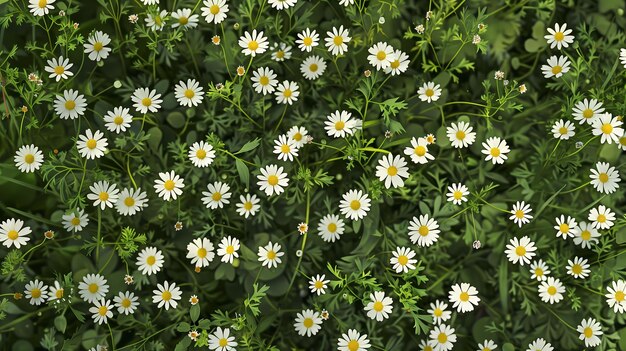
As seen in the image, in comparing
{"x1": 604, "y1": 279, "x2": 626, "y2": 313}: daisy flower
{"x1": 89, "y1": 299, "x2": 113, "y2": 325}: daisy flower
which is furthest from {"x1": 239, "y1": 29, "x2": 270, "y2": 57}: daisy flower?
{"x1": 604, "y1": 279, "x2": 626, "y2": 313}: daisy flower

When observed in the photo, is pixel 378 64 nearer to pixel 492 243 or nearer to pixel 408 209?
pixel 408 209

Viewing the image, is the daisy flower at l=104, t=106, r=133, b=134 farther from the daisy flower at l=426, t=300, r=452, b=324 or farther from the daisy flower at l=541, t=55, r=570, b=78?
the daisy flower at l=541, t=55, r=570, b=78

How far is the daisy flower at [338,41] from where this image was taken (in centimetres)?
197

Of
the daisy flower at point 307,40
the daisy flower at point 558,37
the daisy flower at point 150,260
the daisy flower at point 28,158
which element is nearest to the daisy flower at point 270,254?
the daisy flower at point 150,260

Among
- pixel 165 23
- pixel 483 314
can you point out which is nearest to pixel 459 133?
pixel 483 314

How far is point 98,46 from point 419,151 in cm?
103

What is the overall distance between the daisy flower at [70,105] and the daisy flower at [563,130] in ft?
4.64

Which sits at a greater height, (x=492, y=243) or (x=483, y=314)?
(x=492, y=243)

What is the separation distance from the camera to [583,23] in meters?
2.07

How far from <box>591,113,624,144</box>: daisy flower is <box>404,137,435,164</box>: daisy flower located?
1.66ft

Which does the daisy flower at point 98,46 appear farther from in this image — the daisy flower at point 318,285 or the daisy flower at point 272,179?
the daisy flower at point 318,285

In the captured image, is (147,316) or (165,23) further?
(165,23)

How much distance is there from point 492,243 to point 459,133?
34 cm

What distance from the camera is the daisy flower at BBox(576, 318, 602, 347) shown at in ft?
6.22
